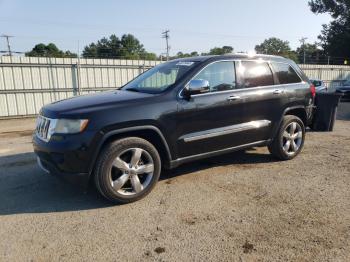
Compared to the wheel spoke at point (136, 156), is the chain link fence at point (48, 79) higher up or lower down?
higher up

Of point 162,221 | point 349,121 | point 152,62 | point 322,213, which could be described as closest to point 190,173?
point 162,221

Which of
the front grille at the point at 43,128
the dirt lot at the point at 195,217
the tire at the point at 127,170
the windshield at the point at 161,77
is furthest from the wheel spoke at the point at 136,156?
the front grille at the point at 43,128

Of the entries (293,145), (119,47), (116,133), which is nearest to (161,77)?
(116,133)

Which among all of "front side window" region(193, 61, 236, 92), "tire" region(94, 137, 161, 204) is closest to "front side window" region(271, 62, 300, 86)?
"front side window" region(193, 61, 236, 92)

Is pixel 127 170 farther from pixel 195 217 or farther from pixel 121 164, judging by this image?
pixel 195 217

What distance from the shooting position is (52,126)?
3.87 meters

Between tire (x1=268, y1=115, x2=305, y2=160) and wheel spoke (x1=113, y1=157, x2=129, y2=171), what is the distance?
9.02ft

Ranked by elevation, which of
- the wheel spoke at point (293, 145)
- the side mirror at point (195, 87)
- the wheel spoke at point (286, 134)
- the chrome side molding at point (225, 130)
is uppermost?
the side mirror at point (195, 87)

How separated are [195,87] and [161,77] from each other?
0.97m

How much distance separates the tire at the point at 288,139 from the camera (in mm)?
5625

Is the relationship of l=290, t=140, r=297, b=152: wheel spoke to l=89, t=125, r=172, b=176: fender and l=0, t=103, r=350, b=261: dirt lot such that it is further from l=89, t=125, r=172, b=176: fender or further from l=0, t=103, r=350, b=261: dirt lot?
l=89, t=125, r=172, b=176: fender

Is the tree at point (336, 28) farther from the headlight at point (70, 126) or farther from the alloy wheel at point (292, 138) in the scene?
the headlight at point (70, 126)

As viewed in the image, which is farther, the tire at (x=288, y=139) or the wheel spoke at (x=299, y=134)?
the wheel spoke at (x=299, y=134)

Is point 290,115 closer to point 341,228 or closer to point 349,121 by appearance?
point 341,228
